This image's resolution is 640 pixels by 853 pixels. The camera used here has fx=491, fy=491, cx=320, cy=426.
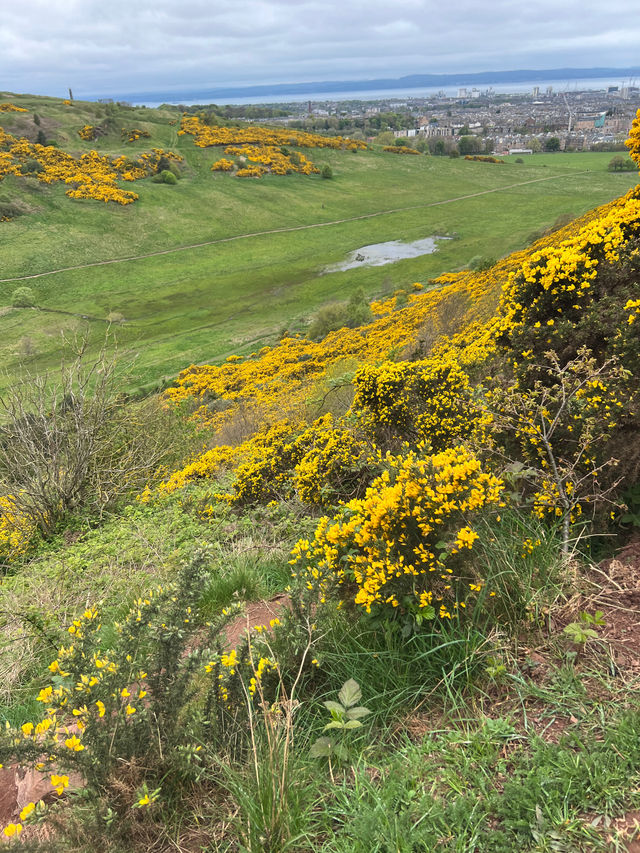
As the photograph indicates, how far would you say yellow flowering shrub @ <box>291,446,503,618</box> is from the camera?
8.38ft

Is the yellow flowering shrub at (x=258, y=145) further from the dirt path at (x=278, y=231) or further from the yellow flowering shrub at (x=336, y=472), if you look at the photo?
the yellow flowering shrub at (x=336, y=472)

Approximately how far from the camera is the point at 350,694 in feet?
7.61

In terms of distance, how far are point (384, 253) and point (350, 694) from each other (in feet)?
163

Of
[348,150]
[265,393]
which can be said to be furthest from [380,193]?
[265,393]

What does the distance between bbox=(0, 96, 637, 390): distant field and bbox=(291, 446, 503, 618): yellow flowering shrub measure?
83.4ft

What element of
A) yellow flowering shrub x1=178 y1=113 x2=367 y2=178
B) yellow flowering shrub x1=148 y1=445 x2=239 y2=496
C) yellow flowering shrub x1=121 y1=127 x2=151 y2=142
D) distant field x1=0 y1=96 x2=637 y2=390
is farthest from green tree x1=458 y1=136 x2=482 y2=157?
yellow flowering shrub x1=148 y1=445 x2=239 y2=496

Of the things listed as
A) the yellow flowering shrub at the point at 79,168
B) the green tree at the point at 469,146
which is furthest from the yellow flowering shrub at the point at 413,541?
the green tree at the point at 469,146

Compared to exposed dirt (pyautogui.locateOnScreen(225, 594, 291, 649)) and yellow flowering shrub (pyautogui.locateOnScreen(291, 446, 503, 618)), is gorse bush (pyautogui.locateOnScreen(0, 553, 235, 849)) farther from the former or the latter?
exposed dirt (pyautogui.locateOnScreen(225, 594, 291, 649))

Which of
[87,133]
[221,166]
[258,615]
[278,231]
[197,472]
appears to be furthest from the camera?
[221,166]

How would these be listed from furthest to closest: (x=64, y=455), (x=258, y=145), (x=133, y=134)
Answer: (x=258, y=145), (x=133, y=134), (x=64, y=455)

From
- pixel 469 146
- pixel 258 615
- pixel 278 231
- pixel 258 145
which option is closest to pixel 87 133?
pixel 258 145

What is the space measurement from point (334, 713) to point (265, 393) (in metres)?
15.6

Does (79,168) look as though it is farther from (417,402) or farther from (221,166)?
(417,402)

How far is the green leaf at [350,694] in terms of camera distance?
2.28 m
